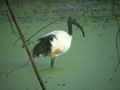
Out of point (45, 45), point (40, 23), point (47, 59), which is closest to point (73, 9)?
point (40, 23)

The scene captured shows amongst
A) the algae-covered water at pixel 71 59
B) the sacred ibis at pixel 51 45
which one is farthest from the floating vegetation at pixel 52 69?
the sacred ibis at pixel 51 45

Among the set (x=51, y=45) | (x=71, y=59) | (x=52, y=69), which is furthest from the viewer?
(x=71, y=59)

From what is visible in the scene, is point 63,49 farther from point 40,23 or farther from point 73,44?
point 40,23

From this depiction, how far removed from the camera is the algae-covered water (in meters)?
3.41

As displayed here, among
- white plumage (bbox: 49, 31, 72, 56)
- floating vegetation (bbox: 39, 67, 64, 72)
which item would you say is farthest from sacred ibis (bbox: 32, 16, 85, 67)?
floating vegetation (bbox: 39, 67, 64, 72)

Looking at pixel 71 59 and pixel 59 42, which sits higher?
pixel 59 42

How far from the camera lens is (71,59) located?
176 inches

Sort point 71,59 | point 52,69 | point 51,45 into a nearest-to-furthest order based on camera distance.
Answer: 1. point 51,45
2. point 52,69
3. point 71,59

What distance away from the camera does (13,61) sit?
451 centimetres

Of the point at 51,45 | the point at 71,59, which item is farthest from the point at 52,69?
the point at 71,59

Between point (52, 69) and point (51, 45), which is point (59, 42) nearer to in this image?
point (51, 45)

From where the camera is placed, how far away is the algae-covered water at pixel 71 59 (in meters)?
3.41

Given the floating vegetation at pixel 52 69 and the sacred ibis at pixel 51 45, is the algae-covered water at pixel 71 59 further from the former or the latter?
the sacred ibis at pixel 51 45

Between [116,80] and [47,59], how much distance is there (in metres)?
1.31
